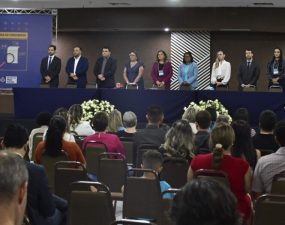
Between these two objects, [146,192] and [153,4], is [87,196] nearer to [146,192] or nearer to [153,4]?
[146,192]

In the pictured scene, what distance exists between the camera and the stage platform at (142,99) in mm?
9789

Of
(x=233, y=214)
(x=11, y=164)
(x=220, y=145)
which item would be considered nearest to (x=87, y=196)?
(x=220, y=145)

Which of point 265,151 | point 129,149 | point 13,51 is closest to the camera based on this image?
point 265,151

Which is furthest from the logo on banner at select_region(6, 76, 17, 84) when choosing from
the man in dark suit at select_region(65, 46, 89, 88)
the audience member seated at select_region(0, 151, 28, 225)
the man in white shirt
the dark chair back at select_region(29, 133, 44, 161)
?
the audience member seated at select_region(0, 151, 28, 225)

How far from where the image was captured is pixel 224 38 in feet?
47.5

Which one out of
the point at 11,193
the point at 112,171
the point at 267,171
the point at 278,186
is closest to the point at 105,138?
the point at 112,171

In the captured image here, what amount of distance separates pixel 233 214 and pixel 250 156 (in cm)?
324

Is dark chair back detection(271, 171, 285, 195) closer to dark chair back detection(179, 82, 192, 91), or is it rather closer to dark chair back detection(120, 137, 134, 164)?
dark chair back detection(120, 137, 134, 164)

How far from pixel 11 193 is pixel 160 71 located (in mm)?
9437

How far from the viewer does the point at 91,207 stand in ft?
11.6

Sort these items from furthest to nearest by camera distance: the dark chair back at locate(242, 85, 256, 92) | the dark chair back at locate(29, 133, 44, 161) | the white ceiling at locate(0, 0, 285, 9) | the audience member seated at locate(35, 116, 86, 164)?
the white ceiling at locate(0, 0, 285, 9) → the dark chair back at locate(242, 85, 256, 92) → the dark chair back at locate(29, 133, 44, 161) → the audience member seated at locate(35, 116, 86, 164)

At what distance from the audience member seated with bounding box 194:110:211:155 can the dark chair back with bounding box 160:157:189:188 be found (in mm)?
441

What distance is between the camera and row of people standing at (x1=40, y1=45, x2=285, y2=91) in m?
11.1

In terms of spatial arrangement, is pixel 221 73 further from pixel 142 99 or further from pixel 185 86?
pixel 142 99
